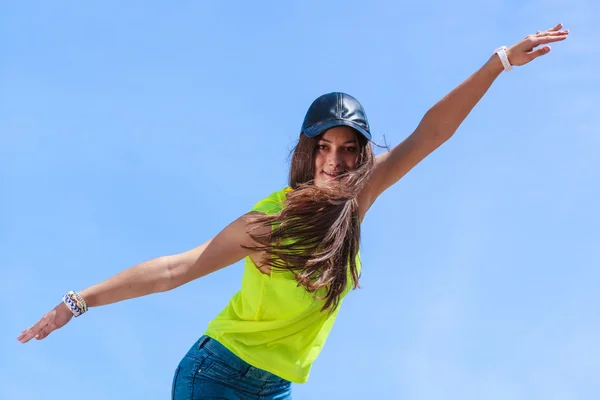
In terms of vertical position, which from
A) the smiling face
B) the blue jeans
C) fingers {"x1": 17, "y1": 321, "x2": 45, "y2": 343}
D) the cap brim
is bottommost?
the blue jeans

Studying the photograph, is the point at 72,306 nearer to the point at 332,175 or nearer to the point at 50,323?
the point at 50,323

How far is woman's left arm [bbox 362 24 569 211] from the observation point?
235 inches

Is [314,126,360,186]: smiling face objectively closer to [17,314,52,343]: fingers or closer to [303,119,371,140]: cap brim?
[303,119,371,140]: cap brim

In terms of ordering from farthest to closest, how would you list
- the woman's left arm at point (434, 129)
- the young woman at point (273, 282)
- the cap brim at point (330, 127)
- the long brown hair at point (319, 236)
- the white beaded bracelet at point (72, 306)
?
the woman's left arm at point (434, 129) < the cap brim at point (330, 127) < the long brown hair at point (319, 236) < the young woman at point (273, 282) < the white beaded bracelet at point (72, 306)

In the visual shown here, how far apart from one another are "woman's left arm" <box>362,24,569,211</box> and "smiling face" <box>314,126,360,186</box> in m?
0.19

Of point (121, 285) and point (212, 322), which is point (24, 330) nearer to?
point (121, 285)

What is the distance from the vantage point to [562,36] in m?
5.85

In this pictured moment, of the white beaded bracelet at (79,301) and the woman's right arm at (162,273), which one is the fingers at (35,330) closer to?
the woman's right arm at (162,273)

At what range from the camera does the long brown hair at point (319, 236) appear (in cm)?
534

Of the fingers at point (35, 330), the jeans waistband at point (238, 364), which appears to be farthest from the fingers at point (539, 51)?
the fingers at point (35, 330)

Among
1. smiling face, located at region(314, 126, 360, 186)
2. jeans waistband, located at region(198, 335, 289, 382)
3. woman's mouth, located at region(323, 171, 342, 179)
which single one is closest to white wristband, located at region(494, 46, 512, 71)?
smiling face, located at region(314, 126, 360, 186)

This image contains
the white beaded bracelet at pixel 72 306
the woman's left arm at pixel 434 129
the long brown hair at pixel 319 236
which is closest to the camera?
the white beaded bracelet at pixel 72 306

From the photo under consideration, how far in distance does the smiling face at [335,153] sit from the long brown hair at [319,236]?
0.13 meters

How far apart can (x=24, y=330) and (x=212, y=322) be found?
1.18 m
